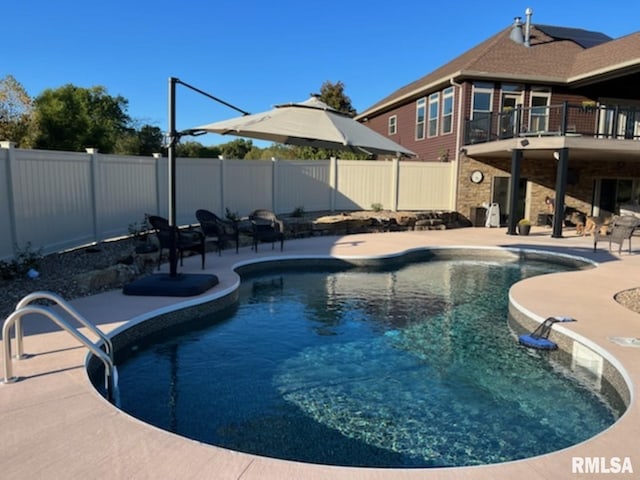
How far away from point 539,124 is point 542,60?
2834 millimetres

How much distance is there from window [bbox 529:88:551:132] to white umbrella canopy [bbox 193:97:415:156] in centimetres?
1153

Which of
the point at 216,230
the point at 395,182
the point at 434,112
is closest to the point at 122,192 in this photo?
the point at 216,230

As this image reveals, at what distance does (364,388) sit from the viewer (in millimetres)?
4625

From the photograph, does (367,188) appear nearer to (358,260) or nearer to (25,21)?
(358,260)

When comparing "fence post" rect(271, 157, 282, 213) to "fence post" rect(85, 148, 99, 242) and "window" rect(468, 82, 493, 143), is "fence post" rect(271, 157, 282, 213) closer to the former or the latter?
"fence post" rect(85, 148, 99, 242)

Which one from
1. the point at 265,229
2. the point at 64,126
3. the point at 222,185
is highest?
the point at 64,126

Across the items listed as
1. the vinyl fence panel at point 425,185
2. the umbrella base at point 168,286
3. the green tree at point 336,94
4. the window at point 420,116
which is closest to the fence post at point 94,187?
Result: the umbrella base at point 168,286

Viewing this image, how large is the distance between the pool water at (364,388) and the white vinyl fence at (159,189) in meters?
3.42

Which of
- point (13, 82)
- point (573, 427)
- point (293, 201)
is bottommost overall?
point (573, 427)

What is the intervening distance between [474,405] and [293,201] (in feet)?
39.6

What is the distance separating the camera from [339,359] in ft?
17.6

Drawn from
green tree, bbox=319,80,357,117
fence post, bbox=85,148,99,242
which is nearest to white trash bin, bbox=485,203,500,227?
fence post, bbox=85,148,99,242

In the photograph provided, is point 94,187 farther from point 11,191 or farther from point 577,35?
point 577,35

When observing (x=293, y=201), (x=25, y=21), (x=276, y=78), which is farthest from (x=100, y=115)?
(x=293, y=201)
